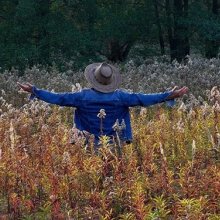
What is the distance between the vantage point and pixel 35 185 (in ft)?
19.1

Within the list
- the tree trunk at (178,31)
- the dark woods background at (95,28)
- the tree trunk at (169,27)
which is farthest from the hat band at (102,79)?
the tree trunk at (169,27)

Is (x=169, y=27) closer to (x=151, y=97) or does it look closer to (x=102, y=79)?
(x=102, y=79)

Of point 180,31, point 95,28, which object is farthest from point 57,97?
point 180,31

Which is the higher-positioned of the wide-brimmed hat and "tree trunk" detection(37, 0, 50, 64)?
"tree trunk" detection(37, 0, 50, 64)

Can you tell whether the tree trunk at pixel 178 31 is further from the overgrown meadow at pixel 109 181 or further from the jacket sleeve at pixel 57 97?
the overgrown meadow at pixel 109 181

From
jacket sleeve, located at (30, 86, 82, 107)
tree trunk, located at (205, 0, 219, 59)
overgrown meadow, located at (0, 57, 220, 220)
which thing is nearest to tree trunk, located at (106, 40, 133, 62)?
tree trunk, located at (205, 0, 219, 59)

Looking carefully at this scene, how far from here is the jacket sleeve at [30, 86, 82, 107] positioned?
737cm

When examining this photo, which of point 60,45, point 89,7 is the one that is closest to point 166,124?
point 60,45

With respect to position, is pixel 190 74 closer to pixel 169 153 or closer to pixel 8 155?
pixel 169 153

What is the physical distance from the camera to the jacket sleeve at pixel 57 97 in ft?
24.2

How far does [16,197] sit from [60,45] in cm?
1830

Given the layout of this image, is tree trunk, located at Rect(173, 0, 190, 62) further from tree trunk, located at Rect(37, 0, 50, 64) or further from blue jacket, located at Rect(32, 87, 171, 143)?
blue jacket, located at Rect(32, 87, 171, 143)

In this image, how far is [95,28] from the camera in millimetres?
25578

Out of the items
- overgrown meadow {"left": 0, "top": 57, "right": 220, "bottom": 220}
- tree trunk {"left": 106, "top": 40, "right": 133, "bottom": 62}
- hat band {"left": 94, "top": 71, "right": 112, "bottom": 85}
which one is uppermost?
tree trunk {"left": 106, "top": 40, "right": 133, "bottom": 62}
